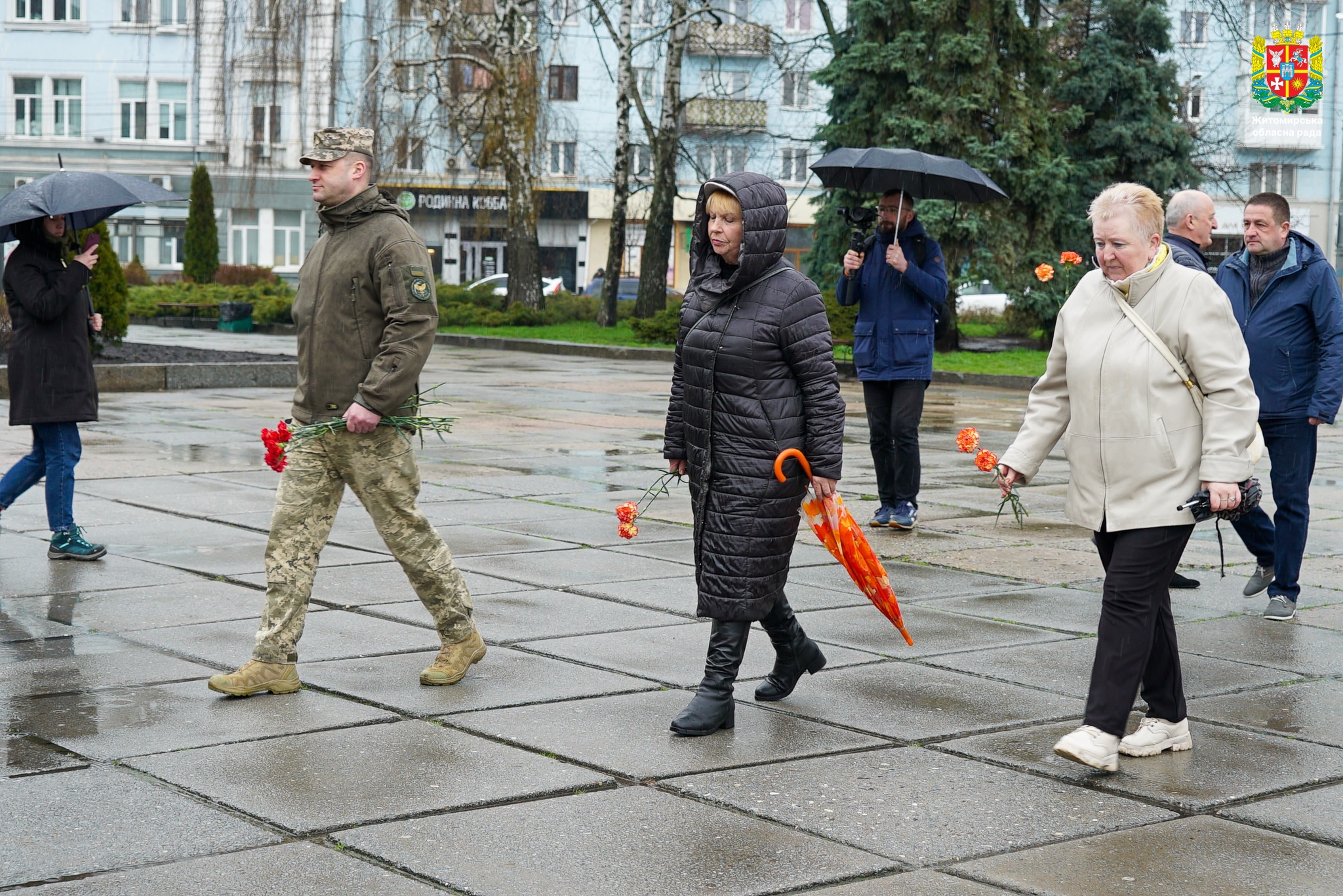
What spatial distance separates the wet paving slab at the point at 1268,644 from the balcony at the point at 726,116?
50.1 metres

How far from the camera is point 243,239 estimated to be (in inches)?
2207

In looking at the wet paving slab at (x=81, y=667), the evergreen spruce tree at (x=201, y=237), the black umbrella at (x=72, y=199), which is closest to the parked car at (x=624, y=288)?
the evergreen spruce tree at (x=201, y=237)

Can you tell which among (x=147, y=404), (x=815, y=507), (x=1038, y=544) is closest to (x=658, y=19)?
(x=147, y=404)

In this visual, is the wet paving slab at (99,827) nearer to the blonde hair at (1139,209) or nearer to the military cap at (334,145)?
the military cap at (334,145)

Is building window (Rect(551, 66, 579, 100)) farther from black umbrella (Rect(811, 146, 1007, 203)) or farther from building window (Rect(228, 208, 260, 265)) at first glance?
black umbrella (Rect(811, 146, 1007, 203))

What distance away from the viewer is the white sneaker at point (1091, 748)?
4.77 meters

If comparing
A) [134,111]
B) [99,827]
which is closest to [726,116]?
[134,111]

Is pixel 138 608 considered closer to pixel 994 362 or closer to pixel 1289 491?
pixel 1289 491

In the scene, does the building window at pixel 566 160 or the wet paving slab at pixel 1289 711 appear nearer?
the wet paving slab at pixel 1289 711

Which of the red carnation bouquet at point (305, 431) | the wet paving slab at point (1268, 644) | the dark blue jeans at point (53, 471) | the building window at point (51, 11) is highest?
the building window at point (51, 11)

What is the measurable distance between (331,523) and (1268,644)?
12.6ft

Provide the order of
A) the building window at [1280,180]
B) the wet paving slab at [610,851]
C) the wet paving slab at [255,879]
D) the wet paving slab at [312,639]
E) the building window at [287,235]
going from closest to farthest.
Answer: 1. the wet paving slab at [255,879]
2. the wet paving slab at [610,851]
3. the wet paving slab at [312,639]
4. the building window at [287,235]
5. the building window at [1280,180]

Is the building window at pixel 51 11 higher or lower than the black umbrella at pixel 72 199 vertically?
higher

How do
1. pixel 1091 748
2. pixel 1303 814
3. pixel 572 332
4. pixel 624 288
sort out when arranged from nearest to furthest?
pixel 1303 814 → pixel 1091 748 → pixel 572 332 → pixel 624 288
